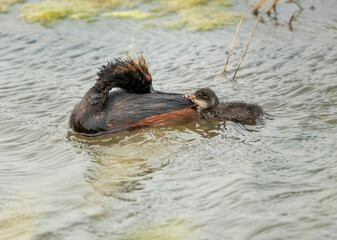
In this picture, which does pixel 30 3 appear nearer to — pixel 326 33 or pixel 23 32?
pixel 23 32

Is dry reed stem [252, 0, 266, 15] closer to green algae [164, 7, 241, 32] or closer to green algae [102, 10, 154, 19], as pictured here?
green algae [164, 7, 241, 32]

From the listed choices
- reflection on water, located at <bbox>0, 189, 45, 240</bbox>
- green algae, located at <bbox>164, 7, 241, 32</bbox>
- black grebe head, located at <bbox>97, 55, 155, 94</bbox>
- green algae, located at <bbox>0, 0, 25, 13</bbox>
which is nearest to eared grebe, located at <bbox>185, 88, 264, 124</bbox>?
black grebe head, located at <bbox>97, 55, 155, 94</bbox>

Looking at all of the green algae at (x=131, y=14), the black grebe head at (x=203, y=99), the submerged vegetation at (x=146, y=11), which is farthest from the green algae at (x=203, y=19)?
the black grebe head at (x=203, y=99)

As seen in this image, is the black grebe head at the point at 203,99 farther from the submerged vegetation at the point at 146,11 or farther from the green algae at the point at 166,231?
the submerged vegetation at the point at 146,11

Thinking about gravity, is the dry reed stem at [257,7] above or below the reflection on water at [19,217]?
above

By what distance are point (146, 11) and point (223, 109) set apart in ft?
17.0

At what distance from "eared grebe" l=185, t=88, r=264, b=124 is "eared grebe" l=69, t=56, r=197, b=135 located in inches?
4.8

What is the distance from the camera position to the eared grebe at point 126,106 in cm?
670

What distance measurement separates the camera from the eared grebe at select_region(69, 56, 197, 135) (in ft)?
22.0

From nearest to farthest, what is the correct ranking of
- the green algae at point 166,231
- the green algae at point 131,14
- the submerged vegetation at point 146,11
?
the green algae at point 166,231, the submerged vegetation at point 146,11, the green algae at point 131,14

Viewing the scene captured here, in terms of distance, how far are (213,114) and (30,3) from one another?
6.64 metres

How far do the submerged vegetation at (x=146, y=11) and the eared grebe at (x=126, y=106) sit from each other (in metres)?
3.72

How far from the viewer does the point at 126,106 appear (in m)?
6.73

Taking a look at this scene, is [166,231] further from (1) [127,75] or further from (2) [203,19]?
(2) [203,19]
